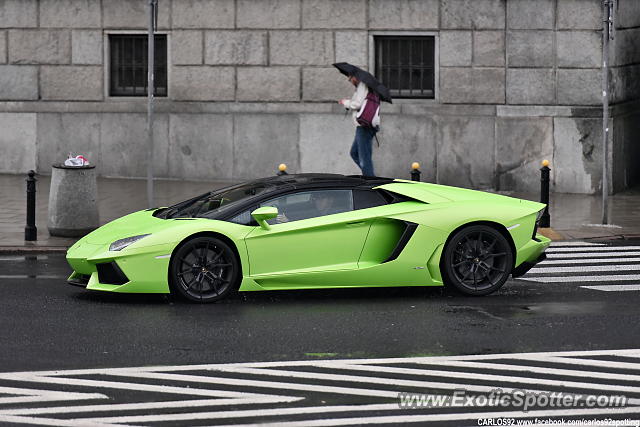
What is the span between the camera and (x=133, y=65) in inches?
941

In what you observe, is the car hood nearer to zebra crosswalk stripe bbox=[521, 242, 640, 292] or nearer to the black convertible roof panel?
the black convertible roof panel

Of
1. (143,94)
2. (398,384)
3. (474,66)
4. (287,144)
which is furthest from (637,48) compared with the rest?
(398,384)

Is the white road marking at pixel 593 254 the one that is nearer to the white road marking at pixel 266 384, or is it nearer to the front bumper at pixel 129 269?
the front bumper at pixel 129 269

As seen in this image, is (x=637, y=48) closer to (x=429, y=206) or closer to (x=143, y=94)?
(x=143, y=94)

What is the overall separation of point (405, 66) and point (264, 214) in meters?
11.0

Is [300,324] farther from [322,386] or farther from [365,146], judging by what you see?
[365,146]

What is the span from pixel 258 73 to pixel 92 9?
302 centimetres

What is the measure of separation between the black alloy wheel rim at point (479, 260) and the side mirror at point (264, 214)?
177 cm

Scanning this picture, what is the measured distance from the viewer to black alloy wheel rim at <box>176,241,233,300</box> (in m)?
12.7

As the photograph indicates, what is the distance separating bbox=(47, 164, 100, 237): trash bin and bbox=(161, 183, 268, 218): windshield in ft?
12.5

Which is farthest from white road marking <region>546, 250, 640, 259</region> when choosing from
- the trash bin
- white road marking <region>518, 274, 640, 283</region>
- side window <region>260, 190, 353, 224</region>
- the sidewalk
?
the trash bin

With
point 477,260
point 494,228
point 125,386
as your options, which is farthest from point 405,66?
point 125,386

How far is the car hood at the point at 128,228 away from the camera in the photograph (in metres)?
12.8

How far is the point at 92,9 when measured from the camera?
77.6ft
